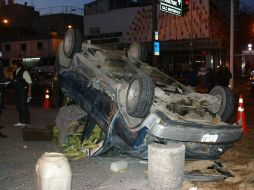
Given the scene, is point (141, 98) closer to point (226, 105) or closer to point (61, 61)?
point (226, 105)

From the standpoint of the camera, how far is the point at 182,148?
5234 mm

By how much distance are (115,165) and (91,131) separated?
0.91 meters

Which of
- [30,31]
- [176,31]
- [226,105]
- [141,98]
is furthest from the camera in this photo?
[30,31]

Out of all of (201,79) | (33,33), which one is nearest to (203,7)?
(201,79)

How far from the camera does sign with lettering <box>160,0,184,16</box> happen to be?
1783 cm

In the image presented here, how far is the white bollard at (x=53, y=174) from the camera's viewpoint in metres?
4.31

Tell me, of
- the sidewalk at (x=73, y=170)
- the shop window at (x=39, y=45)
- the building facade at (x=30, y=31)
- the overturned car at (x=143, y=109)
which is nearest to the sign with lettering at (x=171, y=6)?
the overturned car at (x=143, y=109)

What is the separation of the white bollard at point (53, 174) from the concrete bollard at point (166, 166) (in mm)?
1225

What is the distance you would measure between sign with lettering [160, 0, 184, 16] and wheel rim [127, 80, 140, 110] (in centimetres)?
1270

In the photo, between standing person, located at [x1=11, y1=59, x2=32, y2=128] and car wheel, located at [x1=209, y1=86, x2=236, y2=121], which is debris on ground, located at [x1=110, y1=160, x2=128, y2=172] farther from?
standing person, located at [x1=11, y1=59, x2=32, y2=128]

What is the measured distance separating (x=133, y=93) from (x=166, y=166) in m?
1.12

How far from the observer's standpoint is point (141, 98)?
5367 millimetres

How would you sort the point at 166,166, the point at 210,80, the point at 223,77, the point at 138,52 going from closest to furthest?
1. the point at 166,166
2. the point at 138,52
3. the point at 223,77
4. the point at 210,80

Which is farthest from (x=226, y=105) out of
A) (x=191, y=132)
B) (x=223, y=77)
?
(x=223, y=77)
